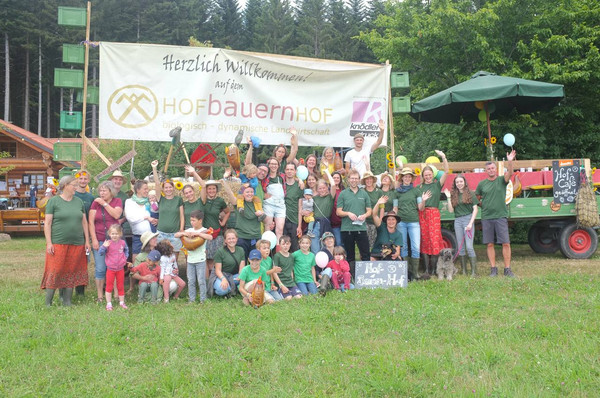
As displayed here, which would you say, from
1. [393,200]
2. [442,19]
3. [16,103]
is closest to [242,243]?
[393,200]

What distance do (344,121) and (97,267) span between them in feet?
15.2

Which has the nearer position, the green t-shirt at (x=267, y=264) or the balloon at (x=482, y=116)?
the green t-shirt at (x=267, y=264)

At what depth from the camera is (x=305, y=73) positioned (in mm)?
8688

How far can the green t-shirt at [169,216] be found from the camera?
6816mm

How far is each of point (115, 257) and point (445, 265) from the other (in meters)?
4.61

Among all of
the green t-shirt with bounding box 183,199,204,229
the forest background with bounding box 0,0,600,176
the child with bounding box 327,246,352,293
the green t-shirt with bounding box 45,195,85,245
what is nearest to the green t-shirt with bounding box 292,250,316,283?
the child with bounding box 327,246,352,293

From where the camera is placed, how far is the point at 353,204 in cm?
719

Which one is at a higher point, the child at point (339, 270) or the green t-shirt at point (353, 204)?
the green t-shirt at point (353, 204)

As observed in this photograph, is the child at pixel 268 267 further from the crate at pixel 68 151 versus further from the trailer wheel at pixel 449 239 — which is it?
the trailer wheel at pixel 449 239

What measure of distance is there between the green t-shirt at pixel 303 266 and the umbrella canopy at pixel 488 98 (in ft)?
13.8

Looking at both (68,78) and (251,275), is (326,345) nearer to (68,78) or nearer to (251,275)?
(251,275)

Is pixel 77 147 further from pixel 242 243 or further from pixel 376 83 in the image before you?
pixel 376 83

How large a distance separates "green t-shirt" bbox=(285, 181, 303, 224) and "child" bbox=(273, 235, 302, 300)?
574 millimetres

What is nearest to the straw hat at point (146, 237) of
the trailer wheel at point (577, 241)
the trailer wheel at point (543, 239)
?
the trailer wheel at point (577, 241)
